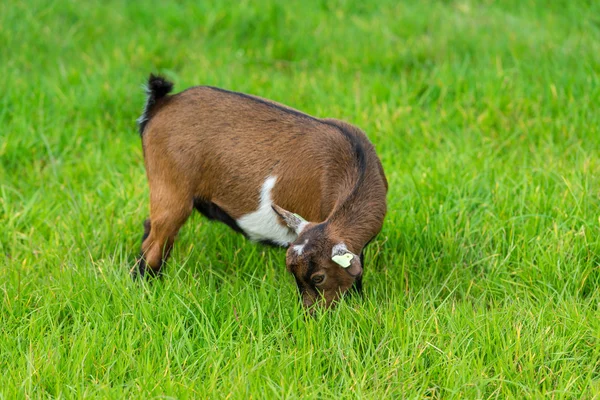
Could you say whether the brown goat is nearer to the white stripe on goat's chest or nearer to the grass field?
the white stripe on goat's chest

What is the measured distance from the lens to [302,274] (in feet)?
12.5

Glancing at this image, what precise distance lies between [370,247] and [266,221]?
2.35ft

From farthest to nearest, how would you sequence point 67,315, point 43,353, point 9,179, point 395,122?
point 395,122 < point 9,179 < point 67,315 < point 43,353

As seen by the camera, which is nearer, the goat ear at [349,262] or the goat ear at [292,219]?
the goat ear at [349,262]

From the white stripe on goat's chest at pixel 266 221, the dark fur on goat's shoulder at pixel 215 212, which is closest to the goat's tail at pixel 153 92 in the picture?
the dark fur on goat's shoulder at pixel 215 212

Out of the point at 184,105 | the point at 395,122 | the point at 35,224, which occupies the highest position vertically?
the point at 184,105

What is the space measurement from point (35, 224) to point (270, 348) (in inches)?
83.4

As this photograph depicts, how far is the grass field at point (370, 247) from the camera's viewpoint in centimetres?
365

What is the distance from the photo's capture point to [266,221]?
440 centimetres

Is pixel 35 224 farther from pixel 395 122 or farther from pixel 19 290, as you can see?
pixel 395 122

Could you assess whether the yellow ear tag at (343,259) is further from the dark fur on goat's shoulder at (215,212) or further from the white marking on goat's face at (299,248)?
the dark fur on goat's shoulder at (215,212)

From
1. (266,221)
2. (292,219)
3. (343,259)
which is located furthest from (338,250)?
(266,221)

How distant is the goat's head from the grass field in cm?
10

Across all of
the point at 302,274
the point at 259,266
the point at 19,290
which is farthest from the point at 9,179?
the point at 302,274
